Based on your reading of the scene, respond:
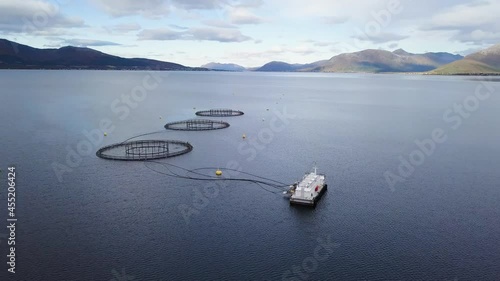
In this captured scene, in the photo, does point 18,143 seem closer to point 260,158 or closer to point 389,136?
point 260,158

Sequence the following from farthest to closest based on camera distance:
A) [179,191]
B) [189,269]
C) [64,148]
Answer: [64,148], [179,191], [189,269]

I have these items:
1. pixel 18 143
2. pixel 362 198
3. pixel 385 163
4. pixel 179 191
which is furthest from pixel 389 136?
pixel 18 143

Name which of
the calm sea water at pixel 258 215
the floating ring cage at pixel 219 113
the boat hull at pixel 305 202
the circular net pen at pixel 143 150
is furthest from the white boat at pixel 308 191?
the floating ring cage at pixel 219 113

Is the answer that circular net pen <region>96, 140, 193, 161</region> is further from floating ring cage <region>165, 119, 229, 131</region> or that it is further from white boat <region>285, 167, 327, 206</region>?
white boat <region>285, 167, 327, 206</region>

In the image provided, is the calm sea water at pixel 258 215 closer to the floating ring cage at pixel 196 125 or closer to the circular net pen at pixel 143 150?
the circular net pen at pixel 143 150

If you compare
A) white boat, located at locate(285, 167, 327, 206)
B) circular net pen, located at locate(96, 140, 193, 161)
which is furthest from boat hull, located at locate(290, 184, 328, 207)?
circular net pen, located at locate(96, 140, 193, 161)

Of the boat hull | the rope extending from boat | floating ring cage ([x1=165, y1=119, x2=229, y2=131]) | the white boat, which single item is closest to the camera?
the boat hull
